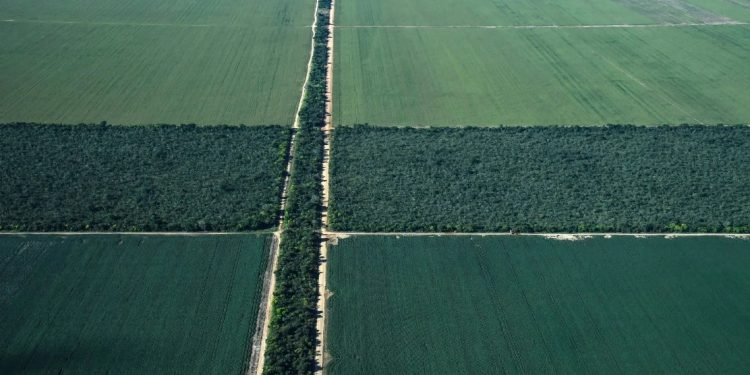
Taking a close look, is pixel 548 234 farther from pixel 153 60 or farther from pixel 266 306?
pixel 153 60

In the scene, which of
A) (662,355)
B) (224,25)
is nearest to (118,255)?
(662,355)

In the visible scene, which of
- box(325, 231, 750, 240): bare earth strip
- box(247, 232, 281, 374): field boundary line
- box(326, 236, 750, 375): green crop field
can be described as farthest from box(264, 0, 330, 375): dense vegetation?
box(325, 231, 750, 240): bare earth strip

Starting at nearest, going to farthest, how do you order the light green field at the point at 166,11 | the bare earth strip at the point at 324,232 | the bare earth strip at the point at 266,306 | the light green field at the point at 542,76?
the bare earth strip at the point at 266,306 < the bare earth strip at the point at 324,232 < the light green field at the point at 542,76 < the light green field at the point at 166,11

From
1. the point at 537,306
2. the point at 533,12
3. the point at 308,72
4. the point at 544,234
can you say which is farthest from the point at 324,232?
the point at 533,12

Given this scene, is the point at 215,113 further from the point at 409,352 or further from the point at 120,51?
the point at 409,352

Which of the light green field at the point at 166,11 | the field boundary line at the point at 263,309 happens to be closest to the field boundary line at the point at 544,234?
the field boundary line at the point at 263,309

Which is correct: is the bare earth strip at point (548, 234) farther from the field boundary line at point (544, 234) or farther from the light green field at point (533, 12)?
the light green field at point (533, 12)
